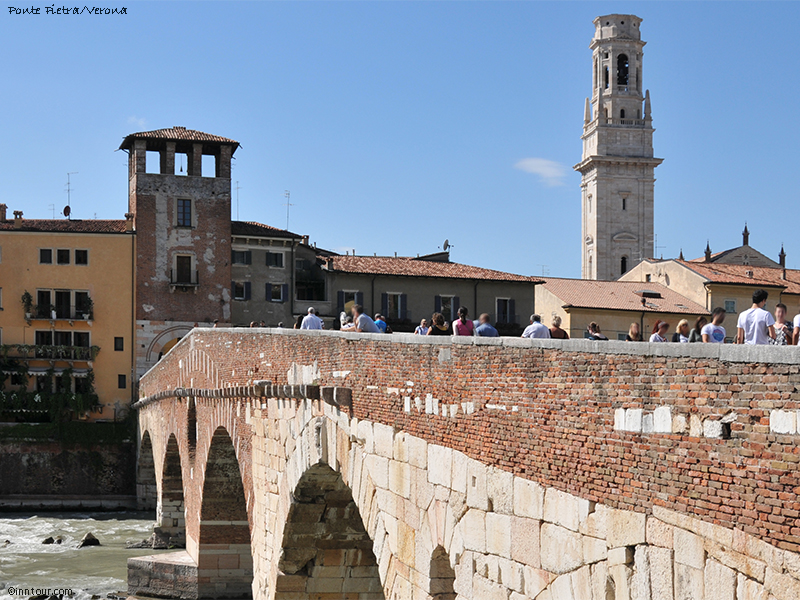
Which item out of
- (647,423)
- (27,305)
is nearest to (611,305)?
(27,305)

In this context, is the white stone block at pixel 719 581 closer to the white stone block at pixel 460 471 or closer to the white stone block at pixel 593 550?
the white stone block at pixel 593 550

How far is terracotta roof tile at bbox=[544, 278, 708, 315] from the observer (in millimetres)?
44688

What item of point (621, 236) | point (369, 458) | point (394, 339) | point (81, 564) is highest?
point (621, 236)

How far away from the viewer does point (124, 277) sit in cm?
4403

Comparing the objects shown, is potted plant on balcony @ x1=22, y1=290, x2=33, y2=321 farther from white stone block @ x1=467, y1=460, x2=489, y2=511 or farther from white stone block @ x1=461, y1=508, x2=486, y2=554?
white stone block @ x1=467, y1=460, x2=489, y2=511

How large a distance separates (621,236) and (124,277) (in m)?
46.7

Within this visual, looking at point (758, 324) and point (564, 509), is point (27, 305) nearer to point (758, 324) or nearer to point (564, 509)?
point (758, 324)

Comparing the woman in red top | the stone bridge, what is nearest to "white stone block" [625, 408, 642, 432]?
the stone bridge

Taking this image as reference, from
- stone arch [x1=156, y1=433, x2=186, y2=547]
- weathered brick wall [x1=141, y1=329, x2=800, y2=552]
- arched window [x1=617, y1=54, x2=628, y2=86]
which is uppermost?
arched window [x1=617, y1=54, x2=628, y2=86]

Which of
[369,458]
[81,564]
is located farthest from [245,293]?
[369,458]

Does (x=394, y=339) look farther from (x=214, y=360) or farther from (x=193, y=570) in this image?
Answer: (x=193, y=570)

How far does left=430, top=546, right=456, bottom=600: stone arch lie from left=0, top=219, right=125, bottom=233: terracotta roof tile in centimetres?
3728

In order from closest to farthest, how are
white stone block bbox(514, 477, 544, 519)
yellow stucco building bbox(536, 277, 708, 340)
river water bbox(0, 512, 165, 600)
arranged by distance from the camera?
white stone block bbox(514, 477, 544, 519), river water bbox(0, 512, 165, 600), yellow stucco building bbox(536, 277, 708, 340)

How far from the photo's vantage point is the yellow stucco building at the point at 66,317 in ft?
139
